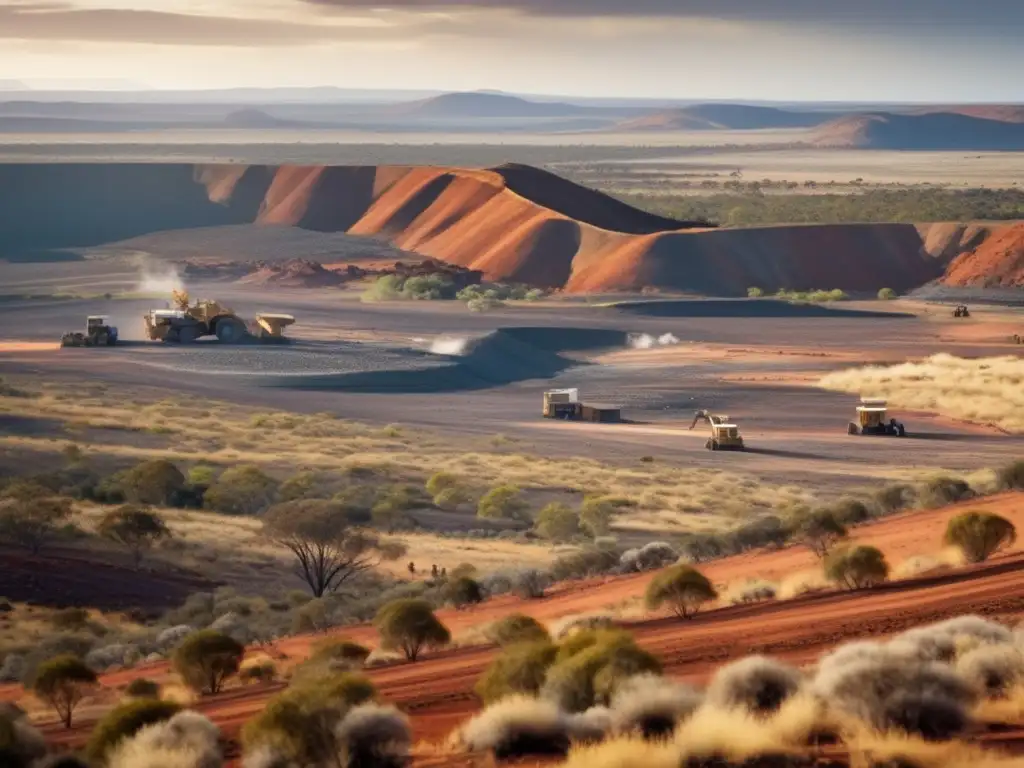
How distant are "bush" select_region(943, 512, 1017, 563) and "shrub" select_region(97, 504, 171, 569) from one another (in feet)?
51.7

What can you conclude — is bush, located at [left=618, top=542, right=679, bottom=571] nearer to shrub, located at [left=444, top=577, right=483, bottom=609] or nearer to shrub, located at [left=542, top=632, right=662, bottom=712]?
shrub, located at [left=444, top=577, right=483, bottom=609]

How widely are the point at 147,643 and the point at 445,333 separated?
174 feet

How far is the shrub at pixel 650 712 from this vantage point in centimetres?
1370

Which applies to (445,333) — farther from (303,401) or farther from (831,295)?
(831,295)

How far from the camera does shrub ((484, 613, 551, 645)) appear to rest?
814 inches

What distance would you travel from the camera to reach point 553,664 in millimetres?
15961

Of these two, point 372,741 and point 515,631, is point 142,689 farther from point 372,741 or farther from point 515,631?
point 372,741

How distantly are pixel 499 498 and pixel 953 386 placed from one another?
87.4ft

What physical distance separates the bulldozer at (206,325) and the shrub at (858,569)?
168ft

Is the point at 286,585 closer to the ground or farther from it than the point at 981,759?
closer to the ground

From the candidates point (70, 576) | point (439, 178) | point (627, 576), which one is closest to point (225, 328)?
point (70, 576)

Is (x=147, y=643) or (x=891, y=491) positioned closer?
(x=147, y=643)

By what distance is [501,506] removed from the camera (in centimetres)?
4053

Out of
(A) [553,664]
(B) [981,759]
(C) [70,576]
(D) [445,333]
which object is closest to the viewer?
(B) [981,759]
